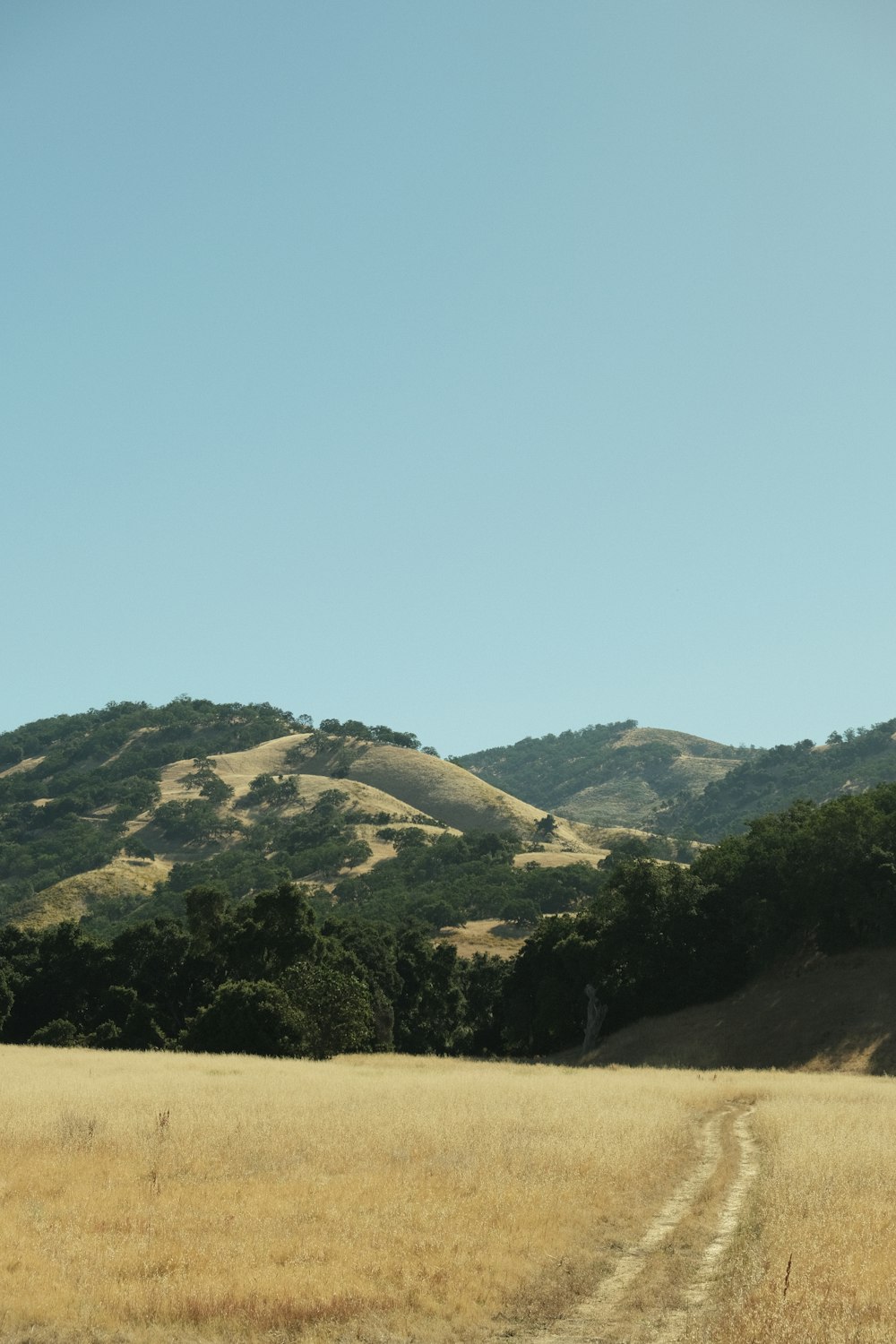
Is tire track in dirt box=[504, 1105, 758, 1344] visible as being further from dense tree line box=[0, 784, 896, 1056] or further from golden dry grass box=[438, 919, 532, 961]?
golden dry grass box=[438, 919, 532, 961]

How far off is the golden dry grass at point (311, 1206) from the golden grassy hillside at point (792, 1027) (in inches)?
1040

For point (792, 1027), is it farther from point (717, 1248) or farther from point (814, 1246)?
point (814, 1246)

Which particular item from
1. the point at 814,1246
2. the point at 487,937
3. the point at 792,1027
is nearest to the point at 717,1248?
the point at 814,1246

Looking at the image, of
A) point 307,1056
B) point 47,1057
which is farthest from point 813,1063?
point 47,1057

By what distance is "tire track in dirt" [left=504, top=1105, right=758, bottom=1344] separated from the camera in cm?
1157

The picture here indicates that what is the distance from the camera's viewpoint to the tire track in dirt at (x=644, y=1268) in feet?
38.0

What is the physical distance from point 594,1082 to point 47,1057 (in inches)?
993

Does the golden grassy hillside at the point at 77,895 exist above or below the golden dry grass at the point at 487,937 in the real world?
above

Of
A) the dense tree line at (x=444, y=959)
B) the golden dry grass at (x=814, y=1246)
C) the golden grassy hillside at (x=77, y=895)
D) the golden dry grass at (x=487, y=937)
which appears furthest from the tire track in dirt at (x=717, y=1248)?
the golden grassy hillside at (x=77, y=895)

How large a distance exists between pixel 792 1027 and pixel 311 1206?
4728 centimetres

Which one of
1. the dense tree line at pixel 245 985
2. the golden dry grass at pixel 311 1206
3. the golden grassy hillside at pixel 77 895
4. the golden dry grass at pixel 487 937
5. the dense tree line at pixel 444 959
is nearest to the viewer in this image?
the golden dry grass at pixel 311 1206

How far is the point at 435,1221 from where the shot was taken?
15141 millimetres

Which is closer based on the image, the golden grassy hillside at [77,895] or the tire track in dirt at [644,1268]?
the tire track in dirt at [644,1268]

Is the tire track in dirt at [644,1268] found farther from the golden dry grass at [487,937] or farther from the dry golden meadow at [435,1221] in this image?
the golden dry grass at [487,937]
